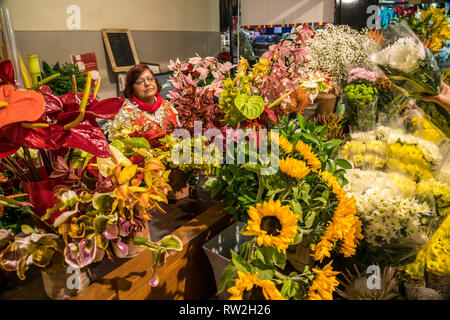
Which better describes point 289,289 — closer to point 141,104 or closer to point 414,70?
point 414,70

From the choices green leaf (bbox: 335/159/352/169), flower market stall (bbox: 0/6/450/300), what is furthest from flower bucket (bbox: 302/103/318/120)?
green leaf (bbox: 335/159/352/169)

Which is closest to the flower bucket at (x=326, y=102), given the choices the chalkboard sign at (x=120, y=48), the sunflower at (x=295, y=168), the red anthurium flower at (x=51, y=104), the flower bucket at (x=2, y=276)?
the sunflower at (x=295, y=168)

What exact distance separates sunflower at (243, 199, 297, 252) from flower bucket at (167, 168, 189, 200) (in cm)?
43

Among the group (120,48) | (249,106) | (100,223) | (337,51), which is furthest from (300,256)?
(120,48)

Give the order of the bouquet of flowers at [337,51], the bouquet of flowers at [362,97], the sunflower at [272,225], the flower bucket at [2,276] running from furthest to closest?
the bouquet of flowers at [337,51], the bouquet of flowers at [362,97], the flower bucket at [2,276], the sunflower at [272,225]

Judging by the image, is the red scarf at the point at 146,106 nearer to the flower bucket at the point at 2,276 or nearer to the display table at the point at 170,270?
the display table at the point at 170,270

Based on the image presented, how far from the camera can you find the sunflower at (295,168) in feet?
1.90

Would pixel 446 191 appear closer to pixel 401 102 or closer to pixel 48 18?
pixel 401 102

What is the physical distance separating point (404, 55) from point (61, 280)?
0.96 m

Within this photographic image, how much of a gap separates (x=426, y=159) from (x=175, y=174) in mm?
749

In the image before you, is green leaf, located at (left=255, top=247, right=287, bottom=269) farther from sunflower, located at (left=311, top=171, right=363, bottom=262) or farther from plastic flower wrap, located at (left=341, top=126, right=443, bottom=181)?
plastic flower wrap, located at (left=341, top=126, right=443, bottom=181)

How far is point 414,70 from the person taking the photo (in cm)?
77

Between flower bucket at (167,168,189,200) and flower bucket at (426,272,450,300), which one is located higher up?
flower bucket at (167,168,189,200)

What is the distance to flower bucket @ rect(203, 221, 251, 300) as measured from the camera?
70cm
